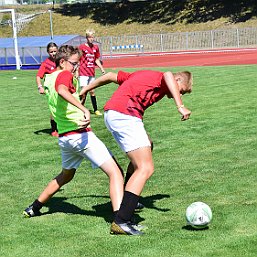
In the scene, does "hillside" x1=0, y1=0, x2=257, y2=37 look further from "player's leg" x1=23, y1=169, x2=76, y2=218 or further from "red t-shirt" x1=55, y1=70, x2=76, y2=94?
"red t-shirt" x1=55, y1=70, x2=76, y2=94

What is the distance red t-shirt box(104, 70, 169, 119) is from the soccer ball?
1107 millimetres

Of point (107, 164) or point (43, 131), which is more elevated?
point (107, 164)

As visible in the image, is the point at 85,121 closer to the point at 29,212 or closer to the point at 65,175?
the point at 65,175

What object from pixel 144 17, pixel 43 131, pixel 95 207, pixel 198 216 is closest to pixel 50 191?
pixel 95 207

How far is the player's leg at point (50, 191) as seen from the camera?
739 cm

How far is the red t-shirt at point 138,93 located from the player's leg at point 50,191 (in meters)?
1.04

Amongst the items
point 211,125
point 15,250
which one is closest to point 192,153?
point 211,125

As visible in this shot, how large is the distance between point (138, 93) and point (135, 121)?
0.95 feet

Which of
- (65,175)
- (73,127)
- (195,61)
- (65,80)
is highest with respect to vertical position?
(65,80)

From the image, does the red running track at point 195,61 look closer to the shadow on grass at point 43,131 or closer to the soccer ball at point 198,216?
the shadow on grass at point 43,131

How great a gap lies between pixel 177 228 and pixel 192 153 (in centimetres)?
422

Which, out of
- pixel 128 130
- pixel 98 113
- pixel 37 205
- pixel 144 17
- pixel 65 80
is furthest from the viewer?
pixel 144 17

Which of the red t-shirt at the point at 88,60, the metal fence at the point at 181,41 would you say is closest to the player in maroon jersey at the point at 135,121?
the red t-shirt at the point at 88,60

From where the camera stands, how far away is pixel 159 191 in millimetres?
8430
